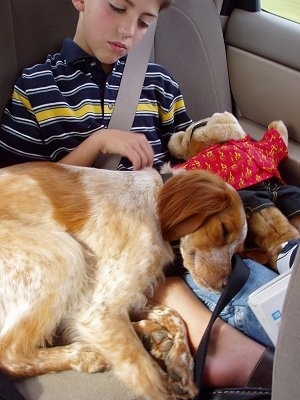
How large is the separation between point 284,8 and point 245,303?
1.65 m

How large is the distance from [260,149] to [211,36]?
0.69 meters

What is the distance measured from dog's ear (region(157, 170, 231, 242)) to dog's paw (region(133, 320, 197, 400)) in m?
0.27

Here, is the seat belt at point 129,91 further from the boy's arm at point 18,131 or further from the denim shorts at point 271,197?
the denim shorts at point 271,197

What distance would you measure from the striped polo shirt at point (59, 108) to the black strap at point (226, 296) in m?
0.60

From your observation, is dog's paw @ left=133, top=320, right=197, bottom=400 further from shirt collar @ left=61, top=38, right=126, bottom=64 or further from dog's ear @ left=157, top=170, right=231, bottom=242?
shirt collar @ left=61, top=38, right=126, bottom=64

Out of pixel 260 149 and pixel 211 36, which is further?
pixel 211 36

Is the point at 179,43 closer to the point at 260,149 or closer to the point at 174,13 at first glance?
the point at 174,13

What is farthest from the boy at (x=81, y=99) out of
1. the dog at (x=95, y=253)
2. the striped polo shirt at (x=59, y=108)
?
the dog at (x=95, y=253)

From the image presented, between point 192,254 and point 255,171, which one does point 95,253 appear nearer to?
point 192,254

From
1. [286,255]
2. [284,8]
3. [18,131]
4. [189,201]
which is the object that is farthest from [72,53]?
[284,8]

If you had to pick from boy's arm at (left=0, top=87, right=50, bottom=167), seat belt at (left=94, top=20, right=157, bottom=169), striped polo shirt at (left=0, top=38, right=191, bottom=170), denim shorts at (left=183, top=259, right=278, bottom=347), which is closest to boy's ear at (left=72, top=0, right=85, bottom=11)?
striped polo shirt at (left=0, top=38, right=191, bottom=170)

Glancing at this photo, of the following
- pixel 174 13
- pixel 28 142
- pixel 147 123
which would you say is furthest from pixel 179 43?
pixel 28 142

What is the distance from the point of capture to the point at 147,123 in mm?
2098

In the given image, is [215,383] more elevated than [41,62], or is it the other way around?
[41,62]
